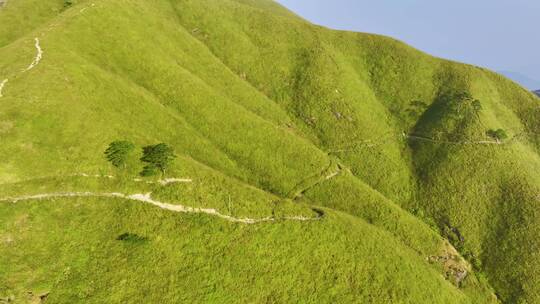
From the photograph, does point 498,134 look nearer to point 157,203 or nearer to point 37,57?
point 157,203

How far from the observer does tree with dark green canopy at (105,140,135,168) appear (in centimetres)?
4991

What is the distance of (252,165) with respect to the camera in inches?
2667

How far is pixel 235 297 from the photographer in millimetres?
41125

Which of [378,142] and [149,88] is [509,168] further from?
[149,88]

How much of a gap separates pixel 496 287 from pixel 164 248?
6608 centimetres

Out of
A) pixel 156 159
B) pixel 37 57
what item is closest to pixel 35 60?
pixel 37 57

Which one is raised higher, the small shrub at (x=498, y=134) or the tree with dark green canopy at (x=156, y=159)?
the small shrub at (x=498, y=134)

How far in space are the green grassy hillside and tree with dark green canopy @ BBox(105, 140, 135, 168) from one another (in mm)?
1417

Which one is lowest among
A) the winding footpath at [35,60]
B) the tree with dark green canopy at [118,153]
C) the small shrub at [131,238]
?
the small shrub at [131,238]

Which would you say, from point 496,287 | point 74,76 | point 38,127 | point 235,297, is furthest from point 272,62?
point 496,287

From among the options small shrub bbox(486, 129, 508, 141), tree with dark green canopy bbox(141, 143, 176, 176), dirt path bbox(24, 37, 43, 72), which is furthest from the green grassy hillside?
small shrub bbox(486, 129, 508, 141)

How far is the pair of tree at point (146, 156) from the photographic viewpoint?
50103mm

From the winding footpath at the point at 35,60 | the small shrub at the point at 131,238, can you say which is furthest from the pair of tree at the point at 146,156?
the winding footpath at the point at 35,60

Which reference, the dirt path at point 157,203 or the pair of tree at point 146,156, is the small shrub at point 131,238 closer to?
the dirt path at point 157,203
